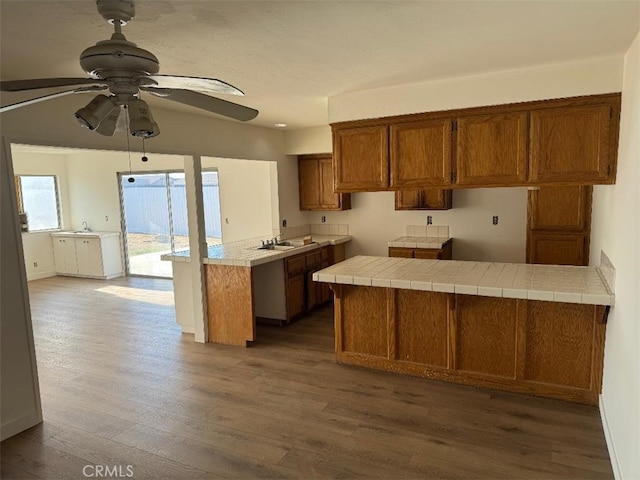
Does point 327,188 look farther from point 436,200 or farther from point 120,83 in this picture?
point 120,83

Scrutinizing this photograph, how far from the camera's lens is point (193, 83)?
63.1 inches

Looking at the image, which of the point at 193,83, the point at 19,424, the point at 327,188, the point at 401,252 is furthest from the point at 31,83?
the point at 327,188

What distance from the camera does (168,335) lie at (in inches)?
190

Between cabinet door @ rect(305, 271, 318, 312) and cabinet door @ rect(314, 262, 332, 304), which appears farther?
cabinet door @ rect(314, 262, 332, 304)

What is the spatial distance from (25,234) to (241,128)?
5.55m

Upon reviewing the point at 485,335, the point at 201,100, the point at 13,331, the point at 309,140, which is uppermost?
the point at 309,140

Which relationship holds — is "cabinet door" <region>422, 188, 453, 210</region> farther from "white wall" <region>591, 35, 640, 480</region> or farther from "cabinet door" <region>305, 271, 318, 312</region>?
"white wall" <region>591, 35, 640, 480</region>

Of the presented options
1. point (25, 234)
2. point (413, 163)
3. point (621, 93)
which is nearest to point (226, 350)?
point (413, 163)

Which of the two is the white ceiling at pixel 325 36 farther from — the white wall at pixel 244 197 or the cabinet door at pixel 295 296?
the white wall at pixel 244 197

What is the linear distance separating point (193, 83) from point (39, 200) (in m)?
8.26

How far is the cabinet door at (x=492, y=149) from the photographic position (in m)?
3.15

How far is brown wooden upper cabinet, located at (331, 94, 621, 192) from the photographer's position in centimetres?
293
